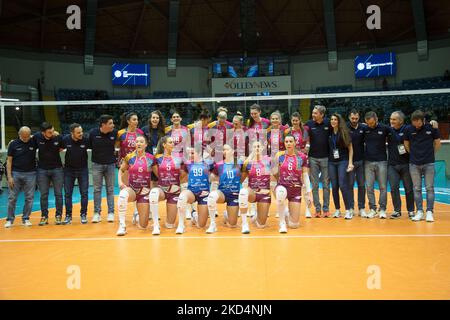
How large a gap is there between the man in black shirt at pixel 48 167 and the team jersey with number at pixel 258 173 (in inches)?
142

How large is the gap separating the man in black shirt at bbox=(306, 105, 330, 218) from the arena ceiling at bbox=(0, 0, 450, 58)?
14660mm

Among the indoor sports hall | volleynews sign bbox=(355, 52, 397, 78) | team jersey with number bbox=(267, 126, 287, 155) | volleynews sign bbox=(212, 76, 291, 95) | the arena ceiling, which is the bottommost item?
the indoor sports hall

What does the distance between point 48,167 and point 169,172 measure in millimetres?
2453

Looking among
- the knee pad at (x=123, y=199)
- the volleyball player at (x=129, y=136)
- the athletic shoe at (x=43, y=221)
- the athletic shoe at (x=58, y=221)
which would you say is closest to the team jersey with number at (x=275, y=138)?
the volleyball player at (x=129, y=136)

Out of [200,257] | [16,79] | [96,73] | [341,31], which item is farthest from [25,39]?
[200,257]

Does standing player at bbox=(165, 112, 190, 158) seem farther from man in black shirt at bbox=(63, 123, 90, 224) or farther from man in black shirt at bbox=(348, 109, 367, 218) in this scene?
man in black shirt at bbox=(348, 109, 367, 218)

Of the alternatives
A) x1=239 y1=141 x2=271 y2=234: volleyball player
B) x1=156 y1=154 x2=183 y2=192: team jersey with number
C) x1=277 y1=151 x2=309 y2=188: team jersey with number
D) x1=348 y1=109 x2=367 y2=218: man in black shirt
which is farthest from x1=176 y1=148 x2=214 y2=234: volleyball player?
x1=348 y1=109 x2=367 y2=218: man in black shirt

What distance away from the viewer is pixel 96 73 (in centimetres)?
2462

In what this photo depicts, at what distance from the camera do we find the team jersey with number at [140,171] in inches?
260

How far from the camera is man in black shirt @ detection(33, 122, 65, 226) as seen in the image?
7258 millimetres

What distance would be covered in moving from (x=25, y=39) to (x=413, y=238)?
23.4 metres

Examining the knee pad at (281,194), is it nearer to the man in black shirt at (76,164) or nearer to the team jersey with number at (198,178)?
the team jersey with number at (198,178)

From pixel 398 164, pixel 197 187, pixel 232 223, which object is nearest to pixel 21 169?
pixel 197 187
